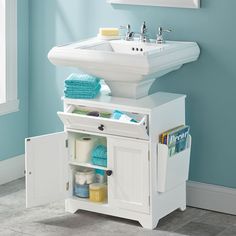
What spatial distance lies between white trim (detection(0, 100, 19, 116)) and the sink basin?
0.76 metres

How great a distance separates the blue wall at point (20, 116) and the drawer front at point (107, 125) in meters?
0.73

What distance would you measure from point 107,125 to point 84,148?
27 cm

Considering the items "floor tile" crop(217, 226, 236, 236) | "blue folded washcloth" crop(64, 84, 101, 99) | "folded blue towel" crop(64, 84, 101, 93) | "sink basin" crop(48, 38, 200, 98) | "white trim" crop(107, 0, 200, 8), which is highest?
"white trim" crop(107, 0, 200, 8)

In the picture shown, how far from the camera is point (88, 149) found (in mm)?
4145

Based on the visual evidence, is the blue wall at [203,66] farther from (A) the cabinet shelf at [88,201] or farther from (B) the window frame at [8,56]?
(A) the cabinet shelf at [88,201]

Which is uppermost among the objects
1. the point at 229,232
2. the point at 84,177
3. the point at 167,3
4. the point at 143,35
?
the point at 167,3

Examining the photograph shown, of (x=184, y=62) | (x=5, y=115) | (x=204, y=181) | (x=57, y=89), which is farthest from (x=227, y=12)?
(x=5, y=115)

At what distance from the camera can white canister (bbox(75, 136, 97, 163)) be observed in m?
4.14

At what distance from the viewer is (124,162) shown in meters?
3.97

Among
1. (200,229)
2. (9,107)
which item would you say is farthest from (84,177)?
(9,107)

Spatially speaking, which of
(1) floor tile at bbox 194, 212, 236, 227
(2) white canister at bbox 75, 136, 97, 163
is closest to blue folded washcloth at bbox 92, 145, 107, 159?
(2) white canister at bbox 75, 136, 97, 163

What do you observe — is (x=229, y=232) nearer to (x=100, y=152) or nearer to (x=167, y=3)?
(x=100, y=152)

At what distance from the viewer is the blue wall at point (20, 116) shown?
471cm

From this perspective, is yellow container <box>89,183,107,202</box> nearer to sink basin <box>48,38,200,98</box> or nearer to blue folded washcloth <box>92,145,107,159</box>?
blue folded washcloth <box>92,145,107,159</box>
